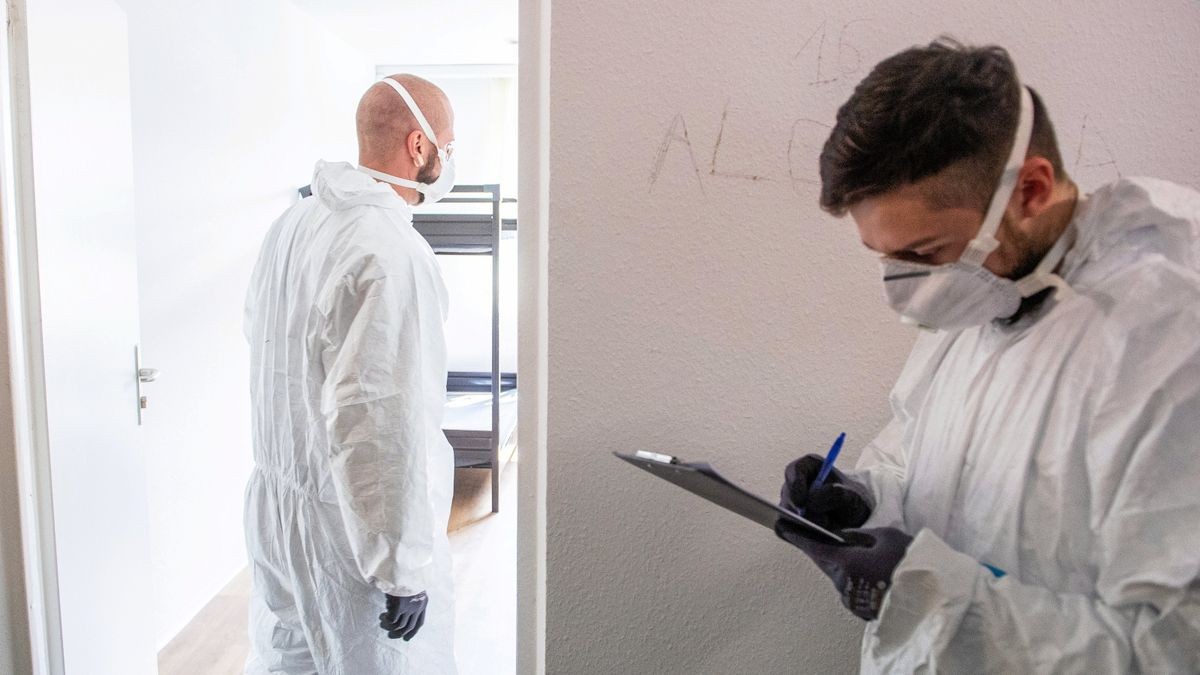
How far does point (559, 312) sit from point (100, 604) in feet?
4.51

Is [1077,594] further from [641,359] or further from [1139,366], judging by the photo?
[641,359]

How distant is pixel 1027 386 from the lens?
24.3 inches

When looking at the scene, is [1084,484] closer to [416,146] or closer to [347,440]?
[347,440]

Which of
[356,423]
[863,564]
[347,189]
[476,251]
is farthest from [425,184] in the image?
[476,251]

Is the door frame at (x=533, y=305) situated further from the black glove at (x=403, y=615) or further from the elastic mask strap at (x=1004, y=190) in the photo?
the elastic mask strap at (x=1004, y=190)

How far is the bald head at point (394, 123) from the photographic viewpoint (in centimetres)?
141

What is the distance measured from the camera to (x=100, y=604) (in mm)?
1481

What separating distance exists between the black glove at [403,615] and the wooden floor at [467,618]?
92 centimetres

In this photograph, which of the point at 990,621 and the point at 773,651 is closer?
the point at 990,621

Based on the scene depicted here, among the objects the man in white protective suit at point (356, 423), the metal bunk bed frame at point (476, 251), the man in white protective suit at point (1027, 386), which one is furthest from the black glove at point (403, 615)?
the metal bunk bed frame at point (476, 251)

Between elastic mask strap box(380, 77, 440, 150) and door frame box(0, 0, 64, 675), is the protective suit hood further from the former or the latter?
door frame box(0, 0, 64, 675)

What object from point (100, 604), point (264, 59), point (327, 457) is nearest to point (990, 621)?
point (327, 457)

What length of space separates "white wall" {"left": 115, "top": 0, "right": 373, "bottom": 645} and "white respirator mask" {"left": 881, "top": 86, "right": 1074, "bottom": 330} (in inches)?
85.0

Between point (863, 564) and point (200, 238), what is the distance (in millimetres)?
2425
